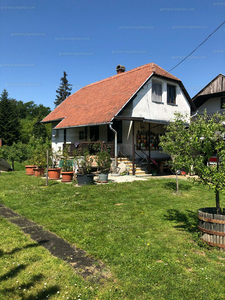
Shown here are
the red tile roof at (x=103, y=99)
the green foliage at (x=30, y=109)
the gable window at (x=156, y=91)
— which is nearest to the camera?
the red tile roof at (x=103, y=99)

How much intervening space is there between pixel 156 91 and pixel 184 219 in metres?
13.2

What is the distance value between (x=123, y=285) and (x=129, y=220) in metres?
2.63

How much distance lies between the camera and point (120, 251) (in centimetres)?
402

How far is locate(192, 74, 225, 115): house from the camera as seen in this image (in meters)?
21.5

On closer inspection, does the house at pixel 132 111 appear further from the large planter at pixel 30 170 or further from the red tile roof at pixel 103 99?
the large planter at pixel 30 170

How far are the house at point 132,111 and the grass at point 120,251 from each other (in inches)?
310

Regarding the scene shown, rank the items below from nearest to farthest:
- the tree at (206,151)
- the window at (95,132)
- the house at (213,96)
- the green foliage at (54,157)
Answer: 1. the tree at (206,151)
2. the green foliage at (54,157)
3. the window at (95,132)
4. the house at (213,96)

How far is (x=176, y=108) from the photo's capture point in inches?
752

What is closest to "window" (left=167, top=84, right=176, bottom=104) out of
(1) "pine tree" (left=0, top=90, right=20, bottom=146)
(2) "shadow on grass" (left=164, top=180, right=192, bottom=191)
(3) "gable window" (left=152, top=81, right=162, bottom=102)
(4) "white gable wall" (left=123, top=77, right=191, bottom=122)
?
(4) "white gable wall" (left=123, top=77, right=191, bottom=122)

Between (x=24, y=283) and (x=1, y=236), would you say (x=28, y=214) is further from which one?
(x=24, y=283)

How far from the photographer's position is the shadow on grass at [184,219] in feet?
17.2

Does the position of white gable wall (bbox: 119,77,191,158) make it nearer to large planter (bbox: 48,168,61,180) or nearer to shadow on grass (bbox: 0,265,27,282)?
large planter (bbox: 48,168,61,180)

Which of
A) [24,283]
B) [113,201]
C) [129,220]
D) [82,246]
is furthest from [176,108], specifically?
[24,283]

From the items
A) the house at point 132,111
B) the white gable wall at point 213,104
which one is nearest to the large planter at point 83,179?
the house at point 132,111
